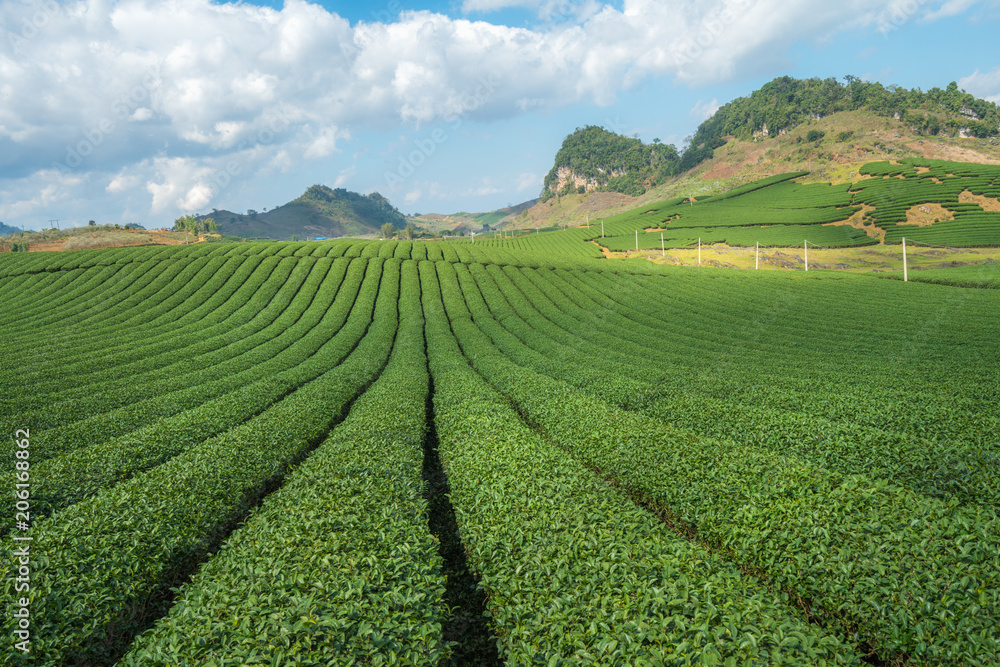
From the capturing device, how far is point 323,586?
7141mm

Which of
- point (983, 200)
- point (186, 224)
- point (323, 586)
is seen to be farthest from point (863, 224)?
point (186, 224)

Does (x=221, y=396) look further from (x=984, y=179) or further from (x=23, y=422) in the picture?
(x=984, y=179)

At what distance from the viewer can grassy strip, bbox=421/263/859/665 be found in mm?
6062

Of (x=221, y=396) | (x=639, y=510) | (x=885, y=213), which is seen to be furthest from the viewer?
(x=885, y=213)

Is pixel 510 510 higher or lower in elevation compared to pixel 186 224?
lower

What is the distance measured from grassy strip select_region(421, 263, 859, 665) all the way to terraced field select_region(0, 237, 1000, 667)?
0.17ft

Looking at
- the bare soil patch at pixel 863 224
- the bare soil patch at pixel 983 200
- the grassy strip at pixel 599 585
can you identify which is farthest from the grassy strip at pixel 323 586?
the bare soil patch at pixel 983 200

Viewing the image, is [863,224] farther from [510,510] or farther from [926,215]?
[510,510]

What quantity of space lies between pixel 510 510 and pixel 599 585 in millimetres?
2933

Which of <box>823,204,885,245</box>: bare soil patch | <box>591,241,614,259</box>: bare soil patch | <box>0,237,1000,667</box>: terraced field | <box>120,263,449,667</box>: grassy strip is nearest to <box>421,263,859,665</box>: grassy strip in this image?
<box>0,237,1000,667</box>: terraced field

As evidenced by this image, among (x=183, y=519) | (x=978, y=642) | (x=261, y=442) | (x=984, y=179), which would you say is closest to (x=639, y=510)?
(x=978, y=642)

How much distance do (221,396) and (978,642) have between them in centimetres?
2606

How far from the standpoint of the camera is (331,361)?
32375mm

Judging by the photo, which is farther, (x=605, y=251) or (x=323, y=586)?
(x=605, y=251)
